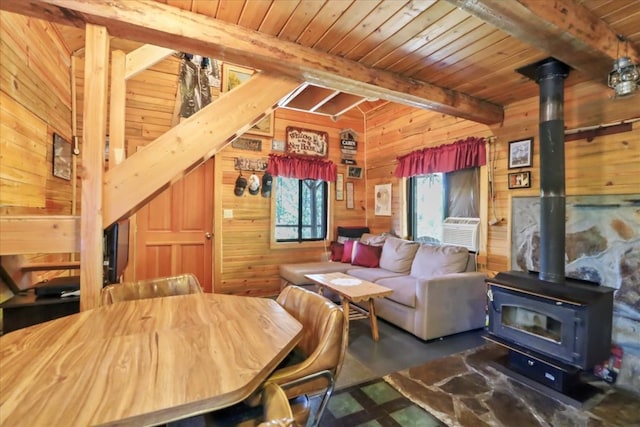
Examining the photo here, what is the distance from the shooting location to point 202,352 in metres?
1.06

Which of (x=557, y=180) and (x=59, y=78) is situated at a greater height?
(x=59, y=78)

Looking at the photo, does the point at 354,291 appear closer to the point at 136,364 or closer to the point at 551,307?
the point at 551,307

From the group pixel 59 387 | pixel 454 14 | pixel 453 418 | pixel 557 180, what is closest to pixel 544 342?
pixel 453 418

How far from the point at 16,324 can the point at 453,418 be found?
2.77 metres

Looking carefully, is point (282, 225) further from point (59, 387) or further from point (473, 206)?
point (59, 387)

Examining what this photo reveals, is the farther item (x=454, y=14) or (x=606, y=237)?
(x=606, y=237)

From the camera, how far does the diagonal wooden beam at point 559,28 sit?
1557 mm

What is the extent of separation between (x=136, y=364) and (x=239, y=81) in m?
4.41

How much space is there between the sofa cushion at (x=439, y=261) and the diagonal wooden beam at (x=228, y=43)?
5.36ft

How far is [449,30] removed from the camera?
200 centimetres

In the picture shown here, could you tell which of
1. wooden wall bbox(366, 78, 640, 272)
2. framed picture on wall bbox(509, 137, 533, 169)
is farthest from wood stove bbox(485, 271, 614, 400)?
framed picture on wall bbox(509, 137, 533, 169)

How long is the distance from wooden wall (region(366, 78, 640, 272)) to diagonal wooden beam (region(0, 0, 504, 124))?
1.02 metres

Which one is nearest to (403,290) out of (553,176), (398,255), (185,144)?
(398,255)

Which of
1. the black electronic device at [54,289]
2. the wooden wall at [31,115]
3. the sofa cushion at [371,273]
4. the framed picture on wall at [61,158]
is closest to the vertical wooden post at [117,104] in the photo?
the wooden wall at [31,115]
